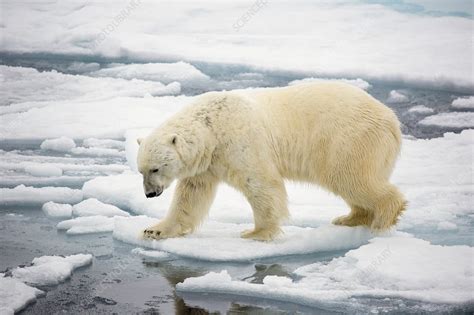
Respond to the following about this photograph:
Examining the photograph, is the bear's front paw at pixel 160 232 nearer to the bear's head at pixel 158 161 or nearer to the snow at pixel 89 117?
the bear's head at pixel 158 161

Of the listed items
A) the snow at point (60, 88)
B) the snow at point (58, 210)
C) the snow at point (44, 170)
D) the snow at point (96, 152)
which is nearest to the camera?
the snow at point (58, 210)

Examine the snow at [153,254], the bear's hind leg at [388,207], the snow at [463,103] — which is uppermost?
the snow at [463,103]

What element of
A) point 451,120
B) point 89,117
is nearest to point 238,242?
point 89,117

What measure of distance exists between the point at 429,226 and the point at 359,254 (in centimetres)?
105

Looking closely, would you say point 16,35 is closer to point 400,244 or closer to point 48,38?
point 48,38

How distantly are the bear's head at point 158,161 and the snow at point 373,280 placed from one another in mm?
812

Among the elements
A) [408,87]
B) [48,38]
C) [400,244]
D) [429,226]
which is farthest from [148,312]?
[48,38]

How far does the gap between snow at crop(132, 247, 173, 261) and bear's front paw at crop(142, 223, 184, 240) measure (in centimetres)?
13

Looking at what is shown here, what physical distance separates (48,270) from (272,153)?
5.08 feet

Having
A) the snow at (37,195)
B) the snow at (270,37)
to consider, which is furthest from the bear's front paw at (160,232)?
the snow at (270,37)

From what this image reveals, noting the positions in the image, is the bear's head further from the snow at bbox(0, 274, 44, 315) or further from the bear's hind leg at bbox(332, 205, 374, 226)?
the bear's hind leg at bbox(332, 205, 374, 226)

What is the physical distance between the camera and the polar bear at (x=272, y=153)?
168 inches

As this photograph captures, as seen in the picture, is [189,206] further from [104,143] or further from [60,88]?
[60,88]

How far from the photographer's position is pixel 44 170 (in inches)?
239
